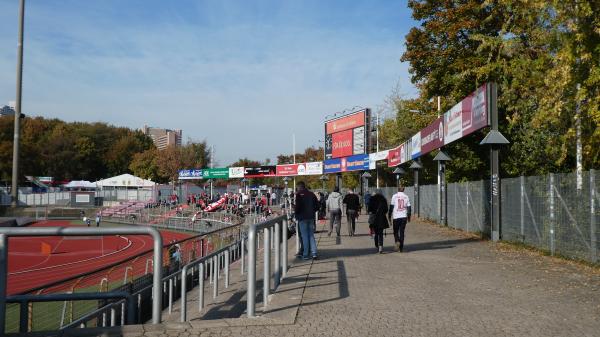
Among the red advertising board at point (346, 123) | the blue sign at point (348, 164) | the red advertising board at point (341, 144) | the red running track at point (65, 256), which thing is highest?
the red advertising board at point (346, 123)

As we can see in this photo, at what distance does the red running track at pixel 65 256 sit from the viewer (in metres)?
20.3

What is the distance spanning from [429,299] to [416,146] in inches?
809

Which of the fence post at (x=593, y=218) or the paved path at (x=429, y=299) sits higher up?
the fence post at (x=593, y=218)

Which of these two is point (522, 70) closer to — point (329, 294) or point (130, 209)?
point (329, 294)

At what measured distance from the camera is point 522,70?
16562 millimetres

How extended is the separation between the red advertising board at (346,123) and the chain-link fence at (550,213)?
2086 cm

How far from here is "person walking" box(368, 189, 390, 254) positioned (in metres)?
13.7

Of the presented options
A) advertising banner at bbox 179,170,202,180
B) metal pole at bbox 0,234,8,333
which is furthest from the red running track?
advertising banner at bbox 179,170,202,180

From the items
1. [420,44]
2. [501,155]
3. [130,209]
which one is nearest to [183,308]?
[501,155]

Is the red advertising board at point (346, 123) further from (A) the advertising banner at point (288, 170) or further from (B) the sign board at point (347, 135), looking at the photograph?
(A) the advertising banner at point (288, 170)

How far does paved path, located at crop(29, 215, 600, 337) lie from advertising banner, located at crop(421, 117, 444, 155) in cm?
898

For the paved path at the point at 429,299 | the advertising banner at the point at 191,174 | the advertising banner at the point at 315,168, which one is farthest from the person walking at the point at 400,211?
the advertising banner at the point at 191,174

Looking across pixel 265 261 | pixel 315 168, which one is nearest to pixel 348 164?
pixel 315 168

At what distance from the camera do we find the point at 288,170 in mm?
58875
